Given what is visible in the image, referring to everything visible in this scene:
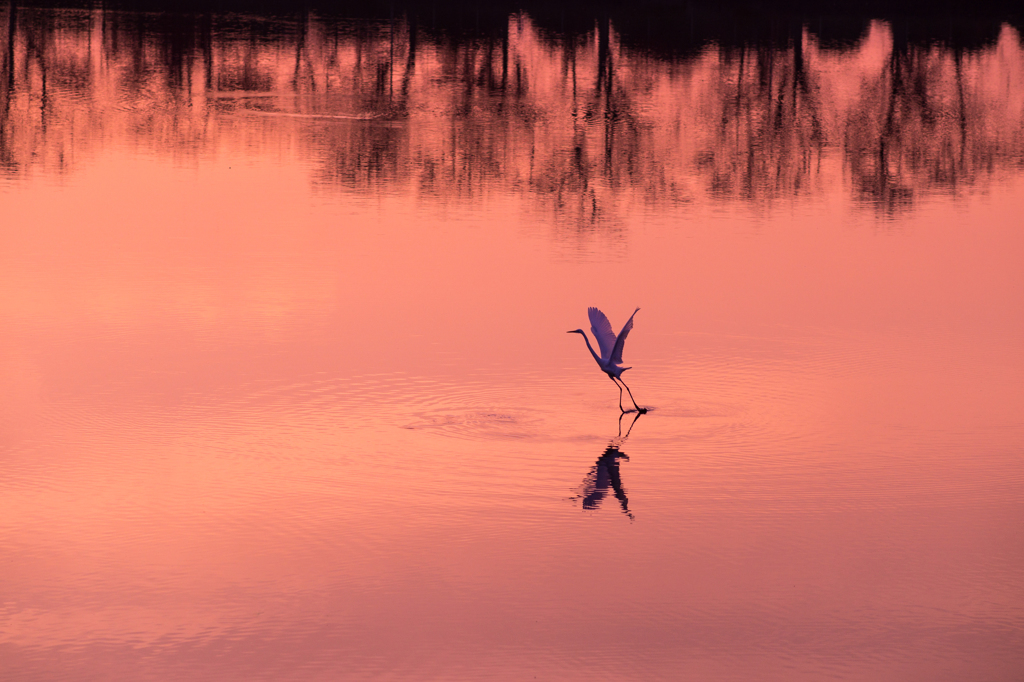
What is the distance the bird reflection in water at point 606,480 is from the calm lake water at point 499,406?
33mm

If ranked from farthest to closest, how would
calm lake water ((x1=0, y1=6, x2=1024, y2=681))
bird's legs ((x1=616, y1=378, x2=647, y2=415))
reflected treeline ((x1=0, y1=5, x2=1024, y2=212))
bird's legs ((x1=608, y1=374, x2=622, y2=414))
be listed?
reflected treeline ((x1=0, y1=5, x2=1024, y2=212))
bird's legs ((x1=608, y1=374, x2=622, y2=414))
bird's legs ((x1=616, y1=378, x2=647, y2=415))
calm lake water ((x1=0, y1=6, x2=1024, y2=681))

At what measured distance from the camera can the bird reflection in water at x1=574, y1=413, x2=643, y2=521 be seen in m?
11.7

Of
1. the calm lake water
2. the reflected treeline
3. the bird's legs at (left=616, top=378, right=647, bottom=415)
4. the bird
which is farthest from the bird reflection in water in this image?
the reflected treeline

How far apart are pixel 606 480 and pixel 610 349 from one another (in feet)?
8.61

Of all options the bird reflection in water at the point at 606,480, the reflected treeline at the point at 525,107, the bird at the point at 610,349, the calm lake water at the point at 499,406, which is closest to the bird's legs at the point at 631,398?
the bird at the point at 610,349

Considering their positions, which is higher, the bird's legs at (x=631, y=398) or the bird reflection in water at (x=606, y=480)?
the bird's legs at (x=631, y=398)

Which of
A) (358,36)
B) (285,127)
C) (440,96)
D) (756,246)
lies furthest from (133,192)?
(358,36)

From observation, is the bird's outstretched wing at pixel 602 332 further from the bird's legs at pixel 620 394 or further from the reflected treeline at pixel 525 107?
the reflected treeline at pixel 525 107

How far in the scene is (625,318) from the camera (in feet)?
56.1

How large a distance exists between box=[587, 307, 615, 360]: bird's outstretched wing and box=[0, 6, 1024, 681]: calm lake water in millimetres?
392

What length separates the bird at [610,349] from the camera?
13.9 meters

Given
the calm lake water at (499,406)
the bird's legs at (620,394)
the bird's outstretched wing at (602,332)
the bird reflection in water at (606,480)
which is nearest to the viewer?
the calm lake water at (499,406)

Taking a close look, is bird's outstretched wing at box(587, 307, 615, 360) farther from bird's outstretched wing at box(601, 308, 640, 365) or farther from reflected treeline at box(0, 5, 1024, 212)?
reflected treeline at box(0, 5, 1024, 212)

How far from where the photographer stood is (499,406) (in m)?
13.8
